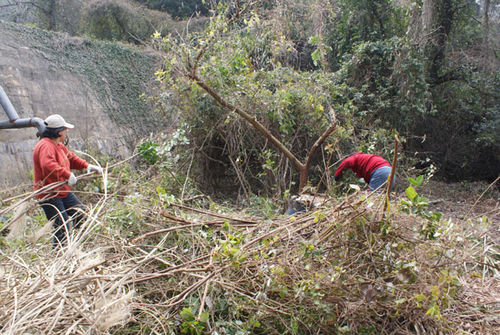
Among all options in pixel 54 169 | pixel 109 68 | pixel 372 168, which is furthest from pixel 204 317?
pixel 109 68

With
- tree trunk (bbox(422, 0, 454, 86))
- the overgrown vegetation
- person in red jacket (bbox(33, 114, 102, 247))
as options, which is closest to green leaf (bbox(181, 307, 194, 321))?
person in red jacket (bbox(33, 114, 102, 247))

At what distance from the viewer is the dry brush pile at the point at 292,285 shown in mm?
2146

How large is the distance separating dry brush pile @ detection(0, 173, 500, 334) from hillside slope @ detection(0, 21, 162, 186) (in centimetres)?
582

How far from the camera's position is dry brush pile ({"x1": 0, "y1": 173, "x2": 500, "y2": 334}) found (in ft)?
7.04

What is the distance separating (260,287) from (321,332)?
497mm

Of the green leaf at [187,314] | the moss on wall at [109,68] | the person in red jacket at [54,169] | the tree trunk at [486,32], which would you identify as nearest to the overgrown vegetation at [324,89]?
the tree trunk at [486,32]

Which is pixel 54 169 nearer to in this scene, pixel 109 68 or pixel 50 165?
pixel 50 165

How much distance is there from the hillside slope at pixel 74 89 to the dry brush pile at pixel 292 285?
5824mm

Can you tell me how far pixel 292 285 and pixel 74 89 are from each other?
30.6ft

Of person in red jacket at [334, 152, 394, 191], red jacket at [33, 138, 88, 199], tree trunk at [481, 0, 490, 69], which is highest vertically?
tree trunk at [481, 0, 490, 69]

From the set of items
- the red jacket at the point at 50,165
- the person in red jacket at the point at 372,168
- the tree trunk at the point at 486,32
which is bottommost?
the person in red jacket at the point at 372,168

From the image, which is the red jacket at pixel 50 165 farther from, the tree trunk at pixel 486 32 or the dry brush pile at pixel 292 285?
the tree trunk at pixel 486 32

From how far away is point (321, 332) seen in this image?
8.03 ft

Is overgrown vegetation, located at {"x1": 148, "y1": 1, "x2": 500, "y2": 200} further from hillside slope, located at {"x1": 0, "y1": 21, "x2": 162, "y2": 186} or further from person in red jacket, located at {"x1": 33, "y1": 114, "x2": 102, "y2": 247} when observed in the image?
hillside slope, located at {"x1": 0, "y1": 21, "x2": 162, "y2": 186}
